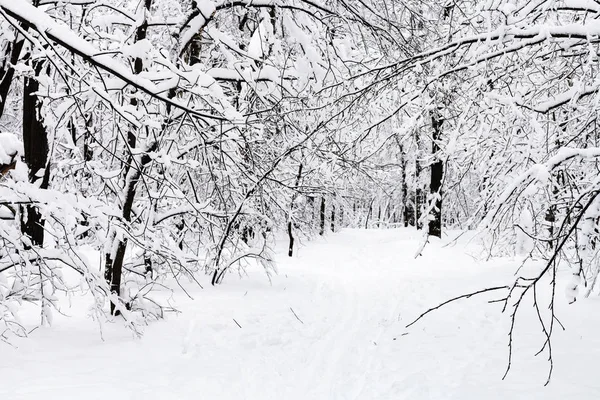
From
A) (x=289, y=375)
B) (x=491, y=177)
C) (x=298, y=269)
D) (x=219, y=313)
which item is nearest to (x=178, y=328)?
(x=219, y=313)

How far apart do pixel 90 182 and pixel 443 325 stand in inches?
218

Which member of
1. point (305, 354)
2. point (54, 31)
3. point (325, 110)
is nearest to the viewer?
point (54, 31)

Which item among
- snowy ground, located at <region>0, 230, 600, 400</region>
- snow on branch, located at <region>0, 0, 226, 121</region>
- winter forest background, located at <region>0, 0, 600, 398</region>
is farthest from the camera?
snowy ground, located at <region>0, 230, 600, 400</region>

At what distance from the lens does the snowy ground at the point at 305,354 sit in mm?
4324

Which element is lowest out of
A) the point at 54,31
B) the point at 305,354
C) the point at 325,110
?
the point at 305,354

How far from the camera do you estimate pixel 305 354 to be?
19.0ft

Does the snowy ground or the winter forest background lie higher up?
the winter forest background

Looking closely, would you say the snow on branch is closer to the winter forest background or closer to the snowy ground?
the winter forest background

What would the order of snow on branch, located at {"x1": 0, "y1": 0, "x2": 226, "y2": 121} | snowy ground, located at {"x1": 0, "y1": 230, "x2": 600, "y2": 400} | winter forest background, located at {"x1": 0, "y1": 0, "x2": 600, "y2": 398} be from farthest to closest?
1. snowy ground, located at {"x1": 0, "y1": 230, "x2": 600, "y2": 400}
2. winter forest background, located at {"x1": 0, "y1": 0, "x2": 600, "y2": 398}
3. snow on branch, located at {"x1": 0, "y1": 0, "x2": 226, "y2": 121}

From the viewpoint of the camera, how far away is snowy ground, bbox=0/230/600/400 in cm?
432

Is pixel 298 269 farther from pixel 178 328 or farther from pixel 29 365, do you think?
pixel 29 365

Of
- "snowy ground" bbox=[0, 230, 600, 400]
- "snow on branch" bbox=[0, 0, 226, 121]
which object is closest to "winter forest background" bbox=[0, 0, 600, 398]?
"snow on branch" bbox=[0, 0, 226, 121]

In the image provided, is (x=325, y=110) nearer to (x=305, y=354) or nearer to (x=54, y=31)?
(x=305, y=354)

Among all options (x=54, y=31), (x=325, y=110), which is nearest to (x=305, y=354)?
(x=325, y=110)
